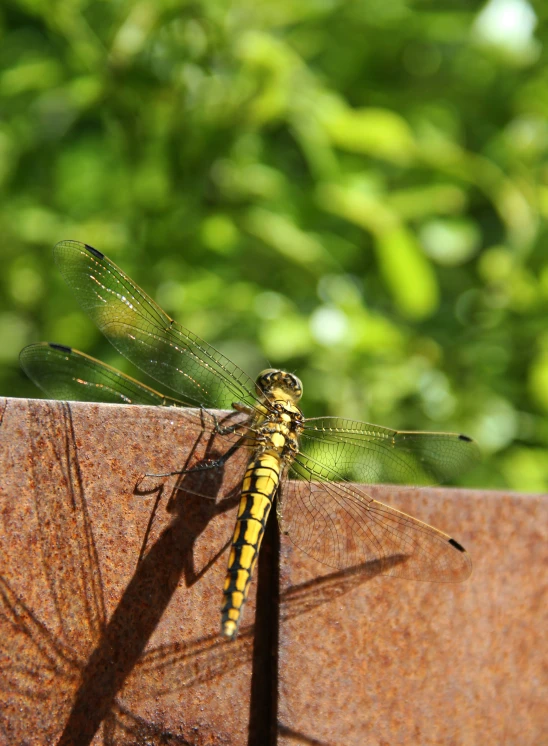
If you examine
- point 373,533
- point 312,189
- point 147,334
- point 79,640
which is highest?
point 312,189

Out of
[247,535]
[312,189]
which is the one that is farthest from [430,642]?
[312,189]

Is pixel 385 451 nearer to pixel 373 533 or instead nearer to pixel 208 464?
pixel 373 533

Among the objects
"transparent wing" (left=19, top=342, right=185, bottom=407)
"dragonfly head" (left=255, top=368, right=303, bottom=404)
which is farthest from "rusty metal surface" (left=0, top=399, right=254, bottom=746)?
"dragonfly head" (left=255, top=368, right=303, bottom=404)

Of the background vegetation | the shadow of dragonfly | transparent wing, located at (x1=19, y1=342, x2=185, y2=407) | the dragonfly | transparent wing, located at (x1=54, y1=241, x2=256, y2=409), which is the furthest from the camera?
the background vegetation

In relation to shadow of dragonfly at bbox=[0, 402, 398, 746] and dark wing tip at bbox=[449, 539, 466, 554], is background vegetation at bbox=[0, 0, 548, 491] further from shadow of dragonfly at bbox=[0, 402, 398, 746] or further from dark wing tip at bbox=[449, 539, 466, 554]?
shadow of dragonfly at bbox=[0, 402, 398, 746]

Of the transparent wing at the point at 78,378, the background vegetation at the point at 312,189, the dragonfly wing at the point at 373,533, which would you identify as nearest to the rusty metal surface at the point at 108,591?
the dragonfly wing at the point at 373,533

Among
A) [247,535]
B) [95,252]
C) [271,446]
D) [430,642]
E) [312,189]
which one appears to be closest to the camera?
[247,535]
